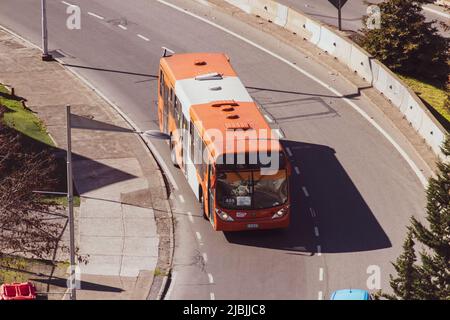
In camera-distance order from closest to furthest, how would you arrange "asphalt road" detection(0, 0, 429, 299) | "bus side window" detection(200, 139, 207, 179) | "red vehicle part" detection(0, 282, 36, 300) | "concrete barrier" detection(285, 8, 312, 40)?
"red vehicle part" detection(0, 282, 36, 300) → "asphalt road" detection(0, 0, 429, 299) → "bus side window" detection(200, 139, 207, 179) → "concrete barrier" detection(285, 8, 312, 40)

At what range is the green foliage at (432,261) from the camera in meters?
28.4

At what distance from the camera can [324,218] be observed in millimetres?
36188

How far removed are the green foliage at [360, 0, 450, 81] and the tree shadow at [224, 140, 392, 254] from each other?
10096 mm

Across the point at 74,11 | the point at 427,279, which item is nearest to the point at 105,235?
the point at 427,279

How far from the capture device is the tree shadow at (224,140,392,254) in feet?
114

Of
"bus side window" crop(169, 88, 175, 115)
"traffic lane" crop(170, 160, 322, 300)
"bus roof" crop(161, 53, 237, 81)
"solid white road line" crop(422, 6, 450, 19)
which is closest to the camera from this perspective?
"traffic lane" crop(170, 160, 322, 300)

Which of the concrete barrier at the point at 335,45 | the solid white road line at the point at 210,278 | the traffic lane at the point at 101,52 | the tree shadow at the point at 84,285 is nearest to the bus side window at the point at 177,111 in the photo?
the traffic lane at the point at 101,52

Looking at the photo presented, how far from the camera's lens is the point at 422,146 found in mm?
41125

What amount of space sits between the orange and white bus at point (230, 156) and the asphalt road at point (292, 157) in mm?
1189

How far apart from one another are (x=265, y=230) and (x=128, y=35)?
19263 mm

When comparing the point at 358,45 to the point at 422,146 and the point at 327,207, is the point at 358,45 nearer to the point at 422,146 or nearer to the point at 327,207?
the point at 422,146

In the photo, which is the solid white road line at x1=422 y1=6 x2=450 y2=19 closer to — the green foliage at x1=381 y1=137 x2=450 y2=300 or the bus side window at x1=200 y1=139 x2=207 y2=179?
the bus side window at x1=200 y1=139 x2=207 y2=179

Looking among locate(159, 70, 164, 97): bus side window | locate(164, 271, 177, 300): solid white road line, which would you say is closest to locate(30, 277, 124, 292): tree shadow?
locate(164, 271, 177, 300): solid white road line

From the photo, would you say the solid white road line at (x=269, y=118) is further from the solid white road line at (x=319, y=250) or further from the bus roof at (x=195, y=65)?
the solid white road line at (x=319, y=250)
